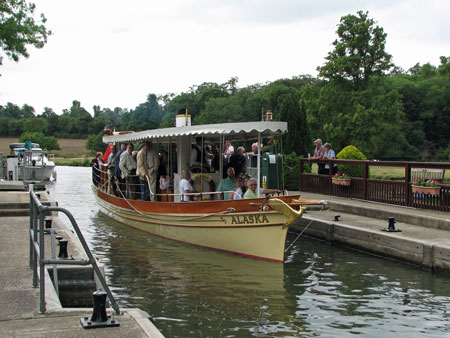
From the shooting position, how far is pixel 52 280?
6.74m

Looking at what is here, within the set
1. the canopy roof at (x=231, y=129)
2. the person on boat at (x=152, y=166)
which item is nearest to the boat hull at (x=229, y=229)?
the person on boat at (x=152, y=166)

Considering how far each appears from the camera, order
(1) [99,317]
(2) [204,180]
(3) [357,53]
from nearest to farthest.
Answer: (1) [99,317] → (2) [204,180] → (3) [357,53]

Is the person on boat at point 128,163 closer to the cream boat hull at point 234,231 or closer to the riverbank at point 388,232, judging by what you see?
the cream boat hull at point 234,231

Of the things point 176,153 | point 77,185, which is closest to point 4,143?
point 77,185

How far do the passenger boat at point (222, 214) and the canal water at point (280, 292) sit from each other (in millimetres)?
351

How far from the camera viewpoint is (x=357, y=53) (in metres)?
41.5

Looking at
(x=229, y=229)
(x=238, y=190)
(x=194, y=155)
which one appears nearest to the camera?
(x=229, y=229)

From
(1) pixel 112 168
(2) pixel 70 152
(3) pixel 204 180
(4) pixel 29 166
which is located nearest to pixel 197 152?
(3) pixel 204 180

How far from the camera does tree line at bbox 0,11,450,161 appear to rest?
133 feet

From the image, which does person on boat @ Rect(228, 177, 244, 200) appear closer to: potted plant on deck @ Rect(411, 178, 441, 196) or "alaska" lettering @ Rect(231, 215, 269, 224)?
"alaska" lettering @ Rect(231, 215, 269, 224)

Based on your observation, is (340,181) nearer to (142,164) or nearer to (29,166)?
(142,164)

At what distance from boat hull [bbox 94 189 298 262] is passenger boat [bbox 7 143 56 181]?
9961 mm

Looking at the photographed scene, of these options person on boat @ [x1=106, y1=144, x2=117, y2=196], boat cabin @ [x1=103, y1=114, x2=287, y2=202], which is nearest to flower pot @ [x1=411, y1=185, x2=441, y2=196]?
boat cabin @ [x1=103, y1=114, x2=287, y2=202]

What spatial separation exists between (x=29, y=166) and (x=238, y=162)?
14950mm
